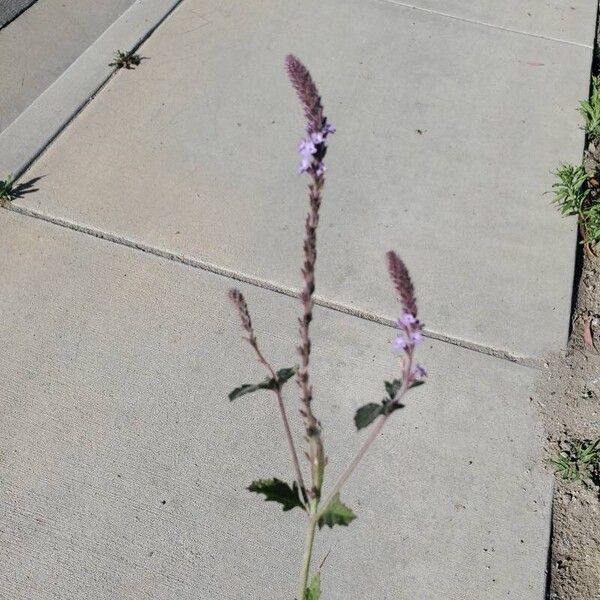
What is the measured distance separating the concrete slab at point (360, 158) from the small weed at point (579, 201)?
0.25 ft

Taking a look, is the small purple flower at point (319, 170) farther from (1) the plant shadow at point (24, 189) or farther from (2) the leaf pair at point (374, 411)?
(1) the plant shadow at point (24, 189)

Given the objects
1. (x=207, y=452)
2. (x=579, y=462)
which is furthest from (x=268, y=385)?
(x=579, y=462)

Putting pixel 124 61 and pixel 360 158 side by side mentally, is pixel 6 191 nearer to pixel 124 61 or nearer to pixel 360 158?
pixel 124 61

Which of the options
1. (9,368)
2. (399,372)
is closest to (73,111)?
(9,368)

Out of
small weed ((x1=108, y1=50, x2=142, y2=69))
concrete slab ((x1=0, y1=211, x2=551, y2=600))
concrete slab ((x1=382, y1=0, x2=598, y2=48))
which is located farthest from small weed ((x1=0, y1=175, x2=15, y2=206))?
concrete slab ((x1=382, y1=0, x2=598, y2=48))

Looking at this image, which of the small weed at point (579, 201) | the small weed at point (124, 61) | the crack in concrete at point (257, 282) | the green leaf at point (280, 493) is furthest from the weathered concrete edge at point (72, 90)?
the green leaf at point (280, 493)

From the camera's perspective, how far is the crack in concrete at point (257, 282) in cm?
318

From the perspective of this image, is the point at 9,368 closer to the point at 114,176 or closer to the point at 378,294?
the point at 114,176

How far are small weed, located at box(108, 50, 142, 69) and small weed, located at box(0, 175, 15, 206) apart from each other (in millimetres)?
1055

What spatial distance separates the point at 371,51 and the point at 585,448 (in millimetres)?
2695

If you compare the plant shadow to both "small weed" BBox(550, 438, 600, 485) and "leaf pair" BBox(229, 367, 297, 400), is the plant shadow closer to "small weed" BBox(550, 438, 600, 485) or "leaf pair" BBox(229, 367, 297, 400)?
"leaf pair" BBox(229, 367, 297, 400)

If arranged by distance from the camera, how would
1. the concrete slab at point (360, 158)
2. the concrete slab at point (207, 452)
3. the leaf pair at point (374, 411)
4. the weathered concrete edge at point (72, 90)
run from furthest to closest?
1. the weathered concrete edge at point (72, 90)
2. the concrete slab at point (360, 158)
3. the concrete slab at point (207, 452)
4. the leaf pair at point (374, 411)

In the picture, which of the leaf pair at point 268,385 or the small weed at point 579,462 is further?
the small weed at point 579,462

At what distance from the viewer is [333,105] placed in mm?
4297
